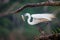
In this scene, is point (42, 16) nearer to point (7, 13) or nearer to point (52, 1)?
point (52, 1)

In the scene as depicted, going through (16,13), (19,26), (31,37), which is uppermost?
(16,13)

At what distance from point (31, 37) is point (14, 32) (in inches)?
8.4

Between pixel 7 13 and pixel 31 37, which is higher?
pixel 7 13

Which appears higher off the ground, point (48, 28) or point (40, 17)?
point (40, 17)

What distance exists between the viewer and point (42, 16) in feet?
6.18

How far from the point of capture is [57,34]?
191 cm

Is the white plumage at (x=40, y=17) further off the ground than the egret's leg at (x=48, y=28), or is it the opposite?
the white plumage at (x=40, y=17)

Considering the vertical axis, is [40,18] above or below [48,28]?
above

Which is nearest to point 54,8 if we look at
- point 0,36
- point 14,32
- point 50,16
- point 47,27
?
point 50,16

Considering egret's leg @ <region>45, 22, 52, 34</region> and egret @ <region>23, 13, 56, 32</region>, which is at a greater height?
egret @ <region>23, 13, 56, 32</region>

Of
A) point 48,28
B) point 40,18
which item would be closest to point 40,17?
point 40,18

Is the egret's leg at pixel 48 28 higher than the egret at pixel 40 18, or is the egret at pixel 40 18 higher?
the egret at pixel 40 18

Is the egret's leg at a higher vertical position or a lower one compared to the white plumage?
lower

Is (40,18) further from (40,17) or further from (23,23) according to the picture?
(23,23)
